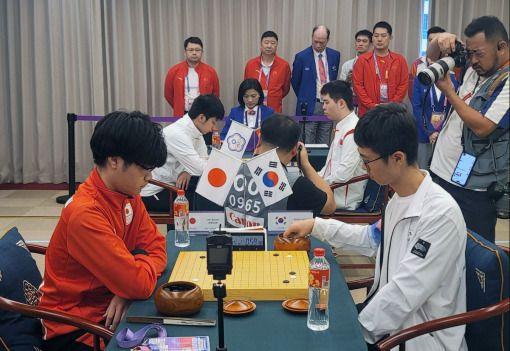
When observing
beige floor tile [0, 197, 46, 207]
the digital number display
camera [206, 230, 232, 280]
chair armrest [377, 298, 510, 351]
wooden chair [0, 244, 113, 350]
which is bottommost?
beige floor tile [0, 197, 46, 207]

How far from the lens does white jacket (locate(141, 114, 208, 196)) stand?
365 cm

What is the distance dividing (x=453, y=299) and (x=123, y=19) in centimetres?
538

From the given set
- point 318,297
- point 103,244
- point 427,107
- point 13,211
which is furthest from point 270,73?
point 318,297

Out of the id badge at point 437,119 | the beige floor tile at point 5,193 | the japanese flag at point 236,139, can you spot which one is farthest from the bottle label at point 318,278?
the beige floor tile at point 5,193

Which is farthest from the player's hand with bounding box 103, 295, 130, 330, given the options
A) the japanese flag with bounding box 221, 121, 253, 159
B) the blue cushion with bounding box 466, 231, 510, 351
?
the japanese flag with bounding box 221, 121, 253, 159

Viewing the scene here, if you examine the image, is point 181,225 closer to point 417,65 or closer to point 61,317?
point 61,317

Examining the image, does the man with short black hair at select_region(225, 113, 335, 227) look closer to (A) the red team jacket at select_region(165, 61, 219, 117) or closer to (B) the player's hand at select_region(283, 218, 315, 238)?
(B) the player's hand at select_region(283, 218, 315, 238)

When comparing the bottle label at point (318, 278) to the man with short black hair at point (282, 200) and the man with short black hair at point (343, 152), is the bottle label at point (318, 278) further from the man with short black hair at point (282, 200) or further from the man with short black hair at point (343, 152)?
Answer: the man with short black hair at point (343, 152)

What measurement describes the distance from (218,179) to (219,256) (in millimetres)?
1234

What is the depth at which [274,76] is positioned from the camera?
19.5ft

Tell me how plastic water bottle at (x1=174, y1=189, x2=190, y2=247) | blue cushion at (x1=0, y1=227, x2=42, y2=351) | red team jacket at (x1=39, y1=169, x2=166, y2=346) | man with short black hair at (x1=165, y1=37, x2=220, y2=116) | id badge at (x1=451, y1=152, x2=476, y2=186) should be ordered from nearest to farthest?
red team jacket at (x1=39, y1=169, x2=166, y2=346), blue cushion at (x1=0, y1=227, x2=42, y2=351), plastic water bottle at (x1=174, y1=189, x2=190, y2=247), id badge at (x1=451, y1=152, x2=476, y2=186), man with short black hair at (x1=165, y1=37, x2=220, y2=116)

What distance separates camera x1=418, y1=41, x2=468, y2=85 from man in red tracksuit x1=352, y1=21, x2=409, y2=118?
118 inches

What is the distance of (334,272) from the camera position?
191 centimetres

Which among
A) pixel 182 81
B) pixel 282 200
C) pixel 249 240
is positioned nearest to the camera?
pixel 249 240
